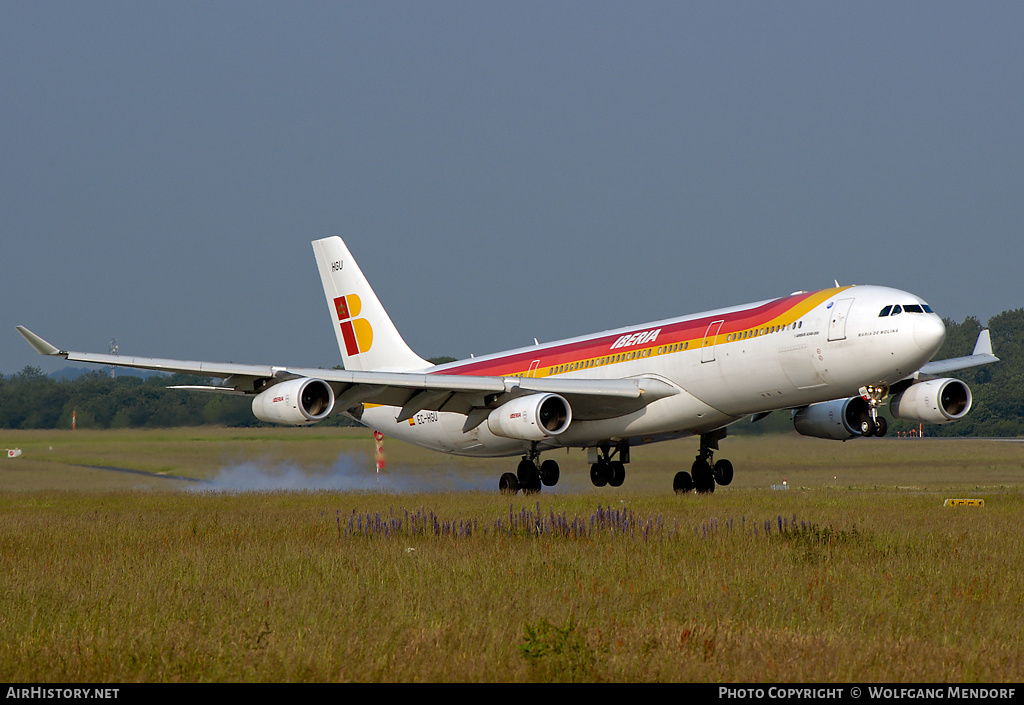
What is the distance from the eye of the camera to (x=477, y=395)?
29.2 meters

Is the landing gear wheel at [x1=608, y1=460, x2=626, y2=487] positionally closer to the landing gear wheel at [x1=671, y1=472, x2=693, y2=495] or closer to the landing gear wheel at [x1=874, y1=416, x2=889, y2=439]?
the landing gear wheel at [x1=671, y1=472, x2=693, y2=495]

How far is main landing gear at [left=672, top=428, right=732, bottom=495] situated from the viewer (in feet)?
100

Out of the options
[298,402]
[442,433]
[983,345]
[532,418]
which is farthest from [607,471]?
[983,345]

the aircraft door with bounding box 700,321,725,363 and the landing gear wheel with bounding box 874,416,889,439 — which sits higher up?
the aircraft door with bounding box 700,321,725,363

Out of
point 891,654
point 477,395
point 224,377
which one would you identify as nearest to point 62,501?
point 224,377

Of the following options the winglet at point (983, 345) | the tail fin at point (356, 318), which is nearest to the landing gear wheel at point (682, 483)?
the winglet at point (983, 345)

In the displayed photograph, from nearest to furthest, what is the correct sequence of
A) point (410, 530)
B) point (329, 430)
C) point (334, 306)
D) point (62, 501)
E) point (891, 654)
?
1. point (891, 654)
2. point (410, 530)
3. point (62, 501)
4. point (334, 306)
5. point (329, 430)

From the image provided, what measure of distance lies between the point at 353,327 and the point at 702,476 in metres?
14.4

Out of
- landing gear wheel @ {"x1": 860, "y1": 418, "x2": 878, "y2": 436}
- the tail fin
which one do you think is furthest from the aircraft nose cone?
the tail fin

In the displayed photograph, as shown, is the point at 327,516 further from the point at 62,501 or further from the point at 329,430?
the point at 329,430

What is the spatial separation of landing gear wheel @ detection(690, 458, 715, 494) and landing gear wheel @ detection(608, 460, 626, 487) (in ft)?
7.14

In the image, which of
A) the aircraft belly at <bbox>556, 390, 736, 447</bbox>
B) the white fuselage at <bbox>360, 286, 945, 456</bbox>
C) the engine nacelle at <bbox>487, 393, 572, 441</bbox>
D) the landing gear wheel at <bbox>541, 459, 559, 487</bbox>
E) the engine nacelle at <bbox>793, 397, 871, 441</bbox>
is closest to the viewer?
the white fuselage at <bbox>360, 286, 945, 456</bbox>

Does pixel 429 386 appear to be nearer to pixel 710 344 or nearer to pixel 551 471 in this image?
pixel 551 471
